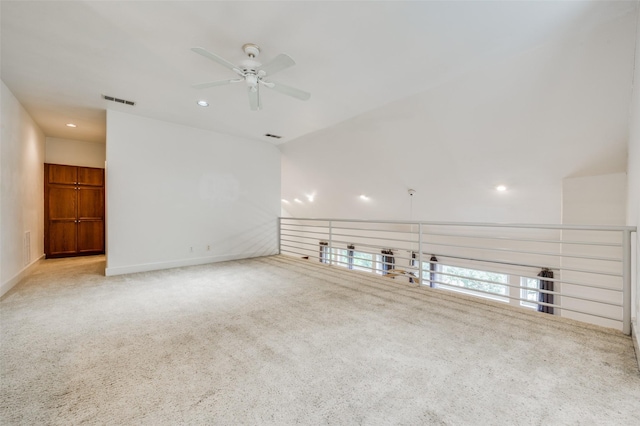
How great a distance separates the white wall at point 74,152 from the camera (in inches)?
225

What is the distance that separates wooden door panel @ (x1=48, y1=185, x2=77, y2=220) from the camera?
5.58 metres

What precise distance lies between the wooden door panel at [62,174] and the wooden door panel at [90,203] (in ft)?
0.79

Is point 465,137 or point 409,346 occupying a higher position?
point 465,137

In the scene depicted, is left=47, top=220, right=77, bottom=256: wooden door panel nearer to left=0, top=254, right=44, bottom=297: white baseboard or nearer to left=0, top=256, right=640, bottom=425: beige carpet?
left=0, top=254, right=44, bottom=297: white baseboard

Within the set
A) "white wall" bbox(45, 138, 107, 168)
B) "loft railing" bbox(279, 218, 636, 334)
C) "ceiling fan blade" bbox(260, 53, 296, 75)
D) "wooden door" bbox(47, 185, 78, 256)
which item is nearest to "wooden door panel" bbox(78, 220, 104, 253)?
"wooden door" bbox(47, 185, 78, 256)

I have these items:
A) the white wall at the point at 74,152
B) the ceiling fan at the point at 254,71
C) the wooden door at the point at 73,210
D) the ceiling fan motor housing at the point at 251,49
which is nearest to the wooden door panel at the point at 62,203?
the wooden door at the point at 73,210

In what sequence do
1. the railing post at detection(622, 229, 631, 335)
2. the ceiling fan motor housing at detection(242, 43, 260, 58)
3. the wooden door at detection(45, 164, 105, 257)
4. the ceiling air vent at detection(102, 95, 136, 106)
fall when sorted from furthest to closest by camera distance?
the wooden door at detection(45, 164, 105, 257), the ceiling air vent at detection(102, 95, 136, 106), the ceiling fan motor housing at detection(242, 43, 260, 58), the railing post at detection(622, 229, 631, 335)

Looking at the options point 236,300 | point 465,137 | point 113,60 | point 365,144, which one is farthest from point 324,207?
point 113,60

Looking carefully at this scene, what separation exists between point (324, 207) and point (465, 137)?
5376 millimetres

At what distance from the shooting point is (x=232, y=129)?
518cm

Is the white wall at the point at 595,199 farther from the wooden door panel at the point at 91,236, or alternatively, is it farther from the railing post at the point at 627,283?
the wooden door panel at the point at 91,236

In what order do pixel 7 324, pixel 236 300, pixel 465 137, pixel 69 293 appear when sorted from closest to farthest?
1. pixel 7 324
2. pixel 236 300
3. pixel 69 293
4. pixel 465 137

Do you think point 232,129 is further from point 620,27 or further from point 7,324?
point 620,27

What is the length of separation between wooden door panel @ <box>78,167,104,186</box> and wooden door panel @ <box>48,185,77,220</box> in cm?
27
